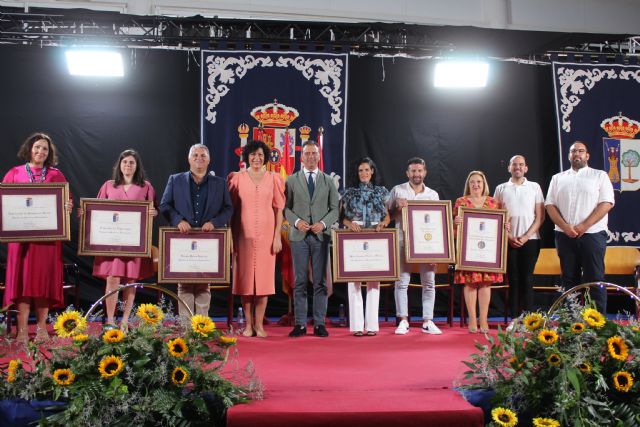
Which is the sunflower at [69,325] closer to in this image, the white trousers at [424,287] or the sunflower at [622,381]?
the sunflower at [622,381]

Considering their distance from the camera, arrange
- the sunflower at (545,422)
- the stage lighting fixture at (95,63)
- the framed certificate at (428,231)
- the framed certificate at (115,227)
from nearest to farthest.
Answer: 1. the sunflower at (545,422)
2. the framed certificate at (115,227)
3. the framed certificate at (428,231)
4. the stage lighting fixture at (95,63)

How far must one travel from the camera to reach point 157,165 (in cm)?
750

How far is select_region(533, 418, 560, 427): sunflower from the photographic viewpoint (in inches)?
101

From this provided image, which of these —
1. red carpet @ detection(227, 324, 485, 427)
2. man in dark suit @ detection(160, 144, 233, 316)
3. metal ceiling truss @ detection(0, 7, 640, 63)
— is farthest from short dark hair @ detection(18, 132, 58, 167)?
metal ceiling truss @ detection(0, 7, 640, 63)

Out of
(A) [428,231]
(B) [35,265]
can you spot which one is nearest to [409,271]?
(A) [428,231]

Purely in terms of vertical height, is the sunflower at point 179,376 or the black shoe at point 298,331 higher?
the sunflower at point 179,376

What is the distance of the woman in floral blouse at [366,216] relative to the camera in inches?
213

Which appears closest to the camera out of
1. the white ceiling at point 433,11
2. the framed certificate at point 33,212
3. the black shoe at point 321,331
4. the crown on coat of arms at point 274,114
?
the framed certificate at point 33,212

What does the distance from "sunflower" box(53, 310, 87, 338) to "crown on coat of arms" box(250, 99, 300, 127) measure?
4805mm

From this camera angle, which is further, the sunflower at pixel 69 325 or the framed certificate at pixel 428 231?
the framed certificate at pixel 428 231

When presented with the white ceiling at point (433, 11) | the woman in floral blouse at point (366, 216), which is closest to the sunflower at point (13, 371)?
the woman in floral blouse at point (366, 216)

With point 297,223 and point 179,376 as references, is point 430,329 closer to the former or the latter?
point 297,223

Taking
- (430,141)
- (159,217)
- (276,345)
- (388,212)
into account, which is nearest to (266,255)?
(276,345)

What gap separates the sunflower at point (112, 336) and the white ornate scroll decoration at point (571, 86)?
6.48 meters
